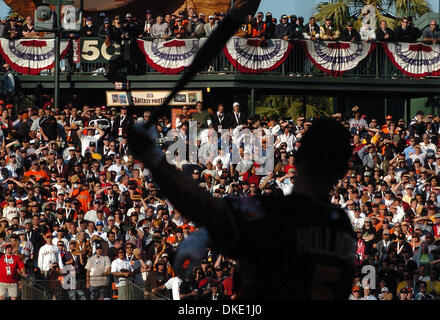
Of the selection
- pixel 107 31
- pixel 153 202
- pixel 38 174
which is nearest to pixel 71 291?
pixel 153 202

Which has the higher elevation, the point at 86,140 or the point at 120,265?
the point at 86,140

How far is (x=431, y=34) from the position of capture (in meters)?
24.6

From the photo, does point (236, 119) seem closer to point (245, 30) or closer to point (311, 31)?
point (245, 30)

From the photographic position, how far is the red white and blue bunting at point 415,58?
80.1 feet

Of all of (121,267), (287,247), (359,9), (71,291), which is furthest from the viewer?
(359,9)

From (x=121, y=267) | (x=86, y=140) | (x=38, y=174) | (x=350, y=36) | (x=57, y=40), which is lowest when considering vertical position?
A: (x=121, y=267)

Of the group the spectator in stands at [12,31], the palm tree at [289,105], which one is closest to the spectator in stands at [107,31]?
the spectator in stands at [12,31]

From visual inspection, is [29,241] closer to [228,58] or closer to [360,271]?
[360,271]

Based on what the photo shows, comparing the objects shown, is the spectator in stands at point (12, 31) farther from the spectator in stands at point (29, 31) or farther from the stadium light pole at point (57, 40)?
the stadium light pole at point (57, 40)

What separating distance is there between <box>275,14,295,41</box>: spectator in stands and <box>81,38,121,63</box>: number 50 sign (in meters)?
4.25

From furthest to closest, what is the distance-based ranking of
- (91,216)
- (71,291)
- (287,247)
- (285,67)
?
(285,67)
(91,216)
(71,291)
(287,247)

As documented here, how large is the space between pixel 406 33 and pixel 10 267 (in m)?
14.1

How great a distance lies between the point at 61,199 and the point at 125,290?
13.6 feet

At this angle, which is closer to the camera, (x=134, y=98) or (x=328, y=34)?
(x=328, y=34)
